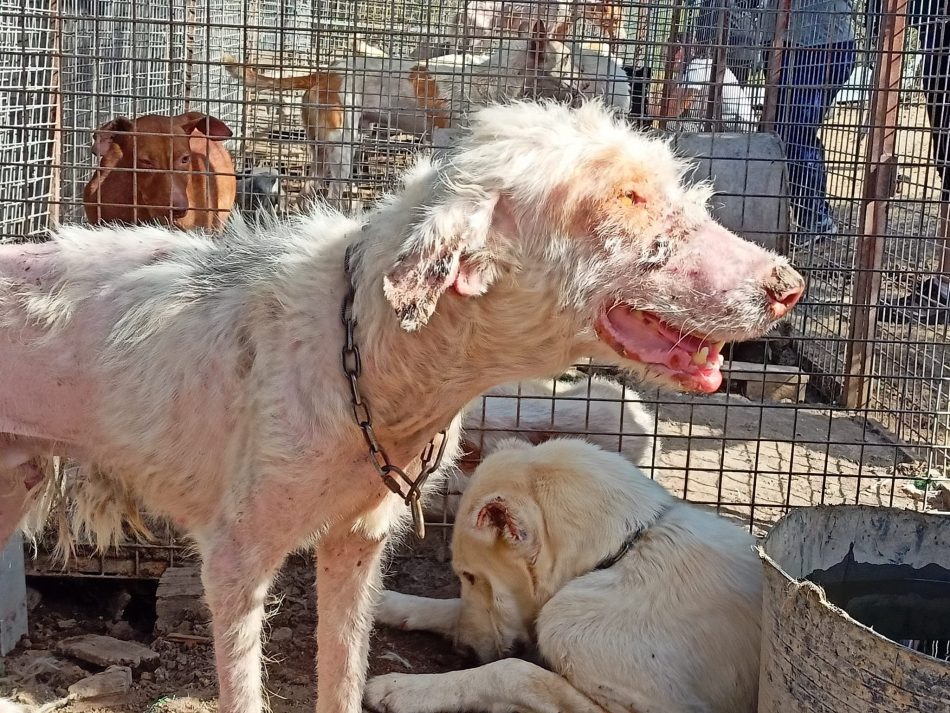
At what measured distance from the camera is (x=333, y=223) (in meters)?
2.90

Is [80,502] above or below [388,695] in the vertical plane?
above

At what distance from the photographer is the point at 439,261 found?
2.26 metres

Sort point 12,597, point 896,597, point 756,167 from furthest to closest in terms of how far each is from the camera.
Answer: point 756,167, point 12,597, point 896,597

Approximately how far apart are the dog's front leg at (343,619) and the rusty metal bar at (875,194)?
2.42 m

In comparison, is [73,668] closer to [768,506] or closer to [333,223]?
[333,223]

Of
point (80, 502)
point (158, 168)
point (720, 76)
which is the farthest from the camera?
point (158, 168)

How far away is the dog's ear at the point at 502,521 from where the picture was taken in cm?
367

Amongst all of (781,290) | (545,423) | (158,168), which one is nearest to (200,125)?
A: (158,168)

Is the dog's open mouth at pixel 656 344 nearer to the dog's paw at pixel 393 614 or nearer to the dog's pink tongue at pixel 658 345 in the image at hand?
the dog's pink tongue at pixel 658 345

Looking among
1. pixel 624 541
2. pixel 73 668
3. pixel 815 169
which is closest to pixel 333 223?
pixel 624 541

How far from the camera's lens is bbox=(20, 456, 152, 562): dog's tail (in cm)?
310

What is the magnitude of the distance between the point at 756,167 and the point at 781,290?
4.59 meters

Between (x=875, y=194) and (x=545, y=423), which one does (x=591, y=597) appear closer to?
(x=545, y=423)

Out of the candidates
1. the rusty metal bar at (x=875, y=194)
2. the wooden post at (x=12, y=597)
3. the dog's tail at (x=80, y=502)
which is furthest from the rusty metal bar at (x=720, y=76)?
the wooden post at (x=12, y=597)
